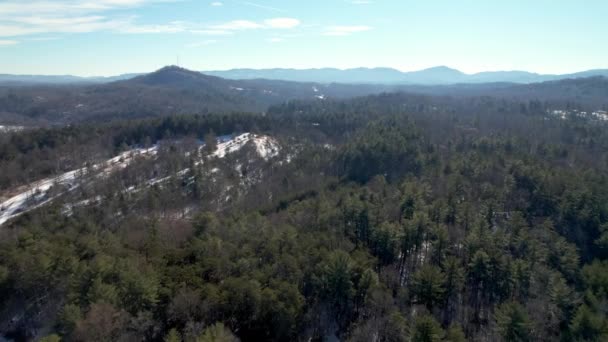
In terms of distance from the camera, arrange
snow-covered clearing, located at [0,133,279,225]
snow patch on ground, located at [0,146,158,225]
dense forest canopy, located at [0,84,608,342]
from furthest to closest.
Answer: snow-covered clearing, located at [0,133,279,225] → snow patch on ground, located at [0,146,158,225] → dense forest canopy, located at [0,84,608,342]

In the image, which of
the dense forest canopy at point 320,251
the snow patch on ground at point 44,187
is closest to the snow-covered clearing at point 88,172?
the snow patch on ground at point 44,187

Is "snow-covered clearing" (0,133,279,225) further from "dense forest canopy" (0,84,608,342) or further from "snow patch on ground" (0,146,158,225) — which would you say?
"dense forest canopy" (0,84,608,342)

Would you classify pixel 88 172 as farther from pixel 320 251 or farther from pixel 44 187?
pixel 320 251

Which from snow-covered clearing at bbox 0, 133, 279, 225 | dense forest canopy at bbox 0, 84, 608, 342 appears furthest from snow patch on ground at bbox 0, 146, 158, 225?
dense forest canopy at bbox 0, 84, 608, 342

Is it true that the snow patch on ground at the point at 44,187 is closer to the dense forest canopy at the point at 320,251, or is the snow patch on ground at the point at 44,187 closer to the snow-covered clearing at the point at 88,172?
the snow-covered clearing at the point at 88,172

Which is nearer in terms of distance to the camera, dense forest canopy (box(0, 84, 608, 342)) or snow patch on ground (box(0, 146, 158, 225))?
dense forest canopy (box(0, 84, 608, 342))

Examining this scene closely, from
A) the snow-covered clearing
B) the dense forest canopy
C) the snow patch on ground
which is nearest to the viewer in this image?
the dense forest canopy

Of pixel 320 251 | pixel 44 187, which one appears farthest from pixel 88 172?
pixel 320 251
